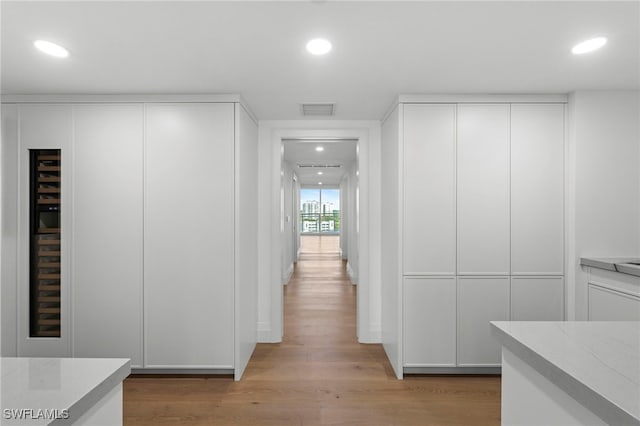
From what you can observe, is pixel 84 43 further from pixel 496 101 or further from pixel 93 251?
pixel 496 101

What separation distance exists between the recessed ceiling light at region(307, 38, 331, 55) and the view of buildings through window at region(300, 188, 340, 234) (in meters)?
15.6

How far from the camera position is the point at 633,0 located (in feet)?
6.15

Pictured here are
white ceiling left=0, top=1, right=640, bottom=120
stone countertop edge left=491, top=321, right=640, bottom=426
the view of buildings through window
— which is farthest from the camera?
the view of buildings through window

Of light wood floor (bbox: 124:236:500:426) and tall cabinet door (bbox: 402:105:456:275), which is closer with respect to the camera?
light wood floor (bbox: 124:236:500:426)

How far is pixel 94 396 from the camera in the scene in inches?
37.0

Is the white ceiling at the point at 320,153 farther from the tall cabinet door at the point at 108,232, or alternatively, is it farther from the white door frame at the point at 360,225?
the tall cabinet door at the point at 108,232

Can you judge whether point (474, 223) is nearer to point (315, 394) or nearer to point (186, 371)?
point (315, 394)

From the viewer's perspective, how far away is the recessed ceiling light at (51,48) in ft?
7.69

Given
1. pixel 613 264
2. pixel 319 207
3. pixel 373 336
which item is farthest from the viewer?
pixel 319 207

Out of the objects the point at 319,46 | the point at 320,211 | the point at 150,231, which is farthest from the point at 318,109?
the point at 320,211

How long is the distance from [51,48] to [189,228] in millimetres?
1571

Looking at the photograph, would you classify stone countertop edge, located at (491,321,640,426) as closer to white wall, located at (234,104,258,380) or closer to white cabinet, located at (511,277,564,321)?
white cabinet, located at (511,277,564,321)

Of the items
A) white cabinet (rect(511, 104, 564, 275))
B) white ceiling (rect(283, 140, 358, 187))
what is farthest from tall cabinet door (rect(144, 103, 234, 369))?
white cabinet (rect(511, 104, 564, 275))

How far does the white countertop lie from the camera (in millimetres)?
833
